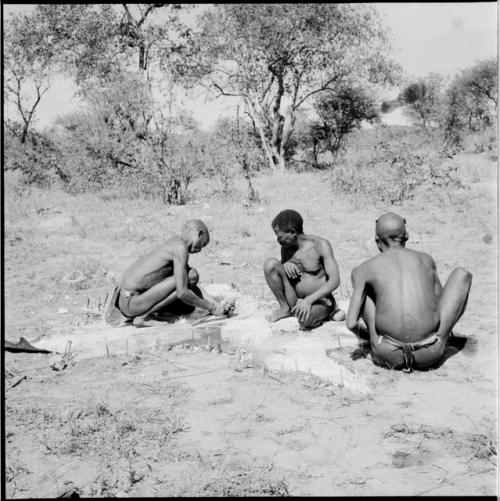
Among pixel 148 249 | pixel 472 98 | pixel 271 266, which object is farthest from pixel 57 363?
pixel 472 98

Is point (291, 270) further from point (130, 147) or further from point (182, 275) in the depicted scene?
point (130, 147)

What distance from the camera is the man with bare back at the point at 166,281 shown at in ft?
16.9

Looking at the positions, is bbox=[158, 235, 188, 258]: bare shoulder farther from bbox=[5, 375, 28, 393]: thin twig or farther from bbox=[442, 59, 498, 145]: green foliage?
bbox=[442, 59, 498, 145]: green foliage

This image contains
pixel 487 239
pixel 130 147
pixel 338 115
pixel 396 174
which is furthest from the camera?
pixel 338 115

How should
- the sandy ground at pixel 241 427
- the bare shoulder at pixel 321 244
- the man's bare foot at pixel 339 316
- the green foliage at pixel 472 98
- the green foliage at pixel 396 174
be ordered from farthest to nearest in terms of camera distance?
the green foliage at pixel 472 98 < the green foliage at pixel 396 174 < the man's bare foot at pixel 339 316 < the bare shoulder at pixel 321 244 < the sandy ground at pixel 241 427

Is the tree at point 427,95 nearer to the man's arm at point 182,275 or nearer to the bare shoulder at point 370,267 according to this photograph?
the man's arm at point 182,275

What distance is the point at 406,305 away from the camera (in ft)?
12.3

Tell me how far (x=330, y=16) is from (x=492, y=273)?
497 inches

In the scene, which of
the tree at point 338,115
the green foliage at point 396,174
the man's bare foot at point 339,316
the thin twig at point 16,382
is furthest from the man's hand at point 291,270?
the tree at point 338,115

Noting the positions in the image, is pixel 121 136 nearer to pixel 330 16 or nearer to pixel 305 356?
pixel 330 16

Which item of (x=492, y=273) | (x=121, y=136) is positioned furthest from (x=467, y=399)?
(x=121, y=136)

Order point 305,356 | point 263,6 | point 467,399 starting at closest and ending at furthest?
point 467,399
point 305,356
point 263,6

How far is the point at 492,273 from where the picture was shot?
6.53 meters

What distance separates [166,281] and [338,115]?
54.8ft
